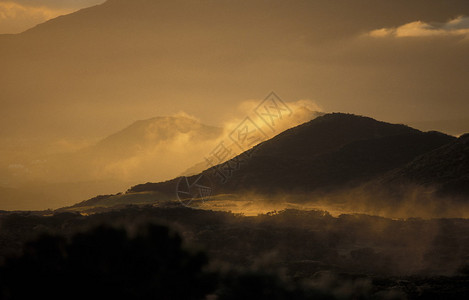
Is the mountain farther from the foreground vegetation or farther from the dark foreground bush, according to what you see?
the dark foreground bush

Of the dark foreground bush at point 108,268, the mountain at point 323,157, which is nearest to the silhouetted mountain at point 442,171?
the mountain at point 323,157

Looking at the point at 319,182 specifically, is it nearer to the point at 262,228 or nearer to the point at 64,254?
the point at 262,228

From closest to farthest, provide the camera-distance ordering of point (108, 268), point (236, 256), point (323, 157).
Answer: point (108, 268), point (236, 256), point (323, 157)

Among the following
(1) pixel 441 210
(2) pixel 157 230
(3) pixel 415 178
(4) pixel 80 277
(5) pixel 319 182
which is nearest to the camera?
(4) pixel 80 277

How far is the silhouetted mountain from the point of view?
60.2 metres

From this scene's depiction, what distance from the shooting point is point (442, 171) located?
64812mm

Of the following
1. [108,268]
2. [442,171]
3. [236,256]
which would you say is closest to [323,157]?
[442,171]

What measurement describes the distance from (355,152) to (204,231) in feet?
150

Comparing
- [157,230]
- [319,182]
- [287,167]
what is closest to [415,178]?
[319,182]

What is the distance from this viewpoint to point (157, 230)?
890 inches

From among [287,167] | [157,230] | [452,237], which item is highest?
[287,167]

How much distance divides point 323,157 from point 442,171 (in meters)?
23.9

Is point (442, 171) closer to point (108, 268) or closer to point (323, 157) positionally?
point (323, 157)

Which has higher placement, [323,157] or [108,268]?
[323,157]
